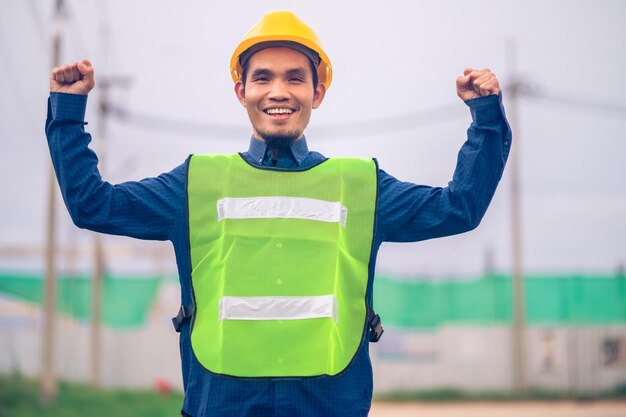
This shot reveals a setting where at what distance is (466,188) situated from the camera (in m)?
3.37

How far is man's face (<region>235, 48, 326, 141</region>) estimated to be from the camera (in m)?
3.46

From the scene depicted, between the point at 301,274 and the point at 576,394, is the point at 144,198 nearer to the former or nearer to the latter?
the point at 301,274

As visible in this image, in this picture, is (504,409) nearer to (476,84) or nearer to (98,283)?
(98,283)

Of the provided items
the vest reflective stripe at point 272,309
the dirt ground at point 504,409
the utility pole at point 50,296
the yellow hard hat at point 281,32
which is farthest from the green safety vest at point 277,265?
the utility pole at point 50,296

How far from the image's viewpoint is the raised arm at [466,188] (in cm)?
337

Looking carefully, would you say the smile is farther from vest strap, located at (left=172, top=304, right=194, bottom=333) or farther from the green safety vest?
vest strap, located at (left=172, top=304, right=194, bottom=333)

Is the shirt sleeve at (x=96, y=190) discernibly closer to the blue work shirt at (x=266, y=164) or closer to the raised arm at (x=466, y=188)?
the blue work shirt at (x=266, y=164)

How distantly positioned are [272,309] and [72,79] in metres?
0.96

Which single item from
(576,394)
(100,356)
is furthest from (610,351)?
(100,356)

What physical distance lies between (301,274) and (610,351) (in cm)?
1989

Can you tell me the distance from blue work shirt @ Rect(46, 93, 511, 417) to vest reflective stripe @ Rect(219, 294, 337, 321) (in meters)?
0.18

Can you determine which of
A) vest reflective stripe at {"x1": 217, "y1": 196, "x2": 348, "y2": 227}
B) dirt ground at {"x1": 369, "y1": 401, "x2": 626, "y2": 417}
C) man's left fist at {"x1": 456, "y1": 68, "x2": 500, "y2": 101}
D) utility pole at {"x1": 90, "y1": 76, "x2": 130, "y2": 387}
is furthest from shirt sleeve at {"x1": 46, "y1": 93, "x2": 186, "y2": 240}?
utility pole at {"x1": 90, "y1": 76, "x2": 130, "y2": 387}

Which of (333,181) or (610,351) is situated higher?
(333,181)

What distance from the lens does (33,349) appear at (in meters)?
20.2
